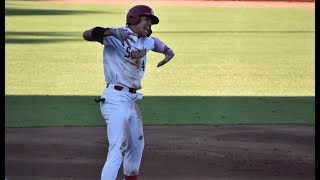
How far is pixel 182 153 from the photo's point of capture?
1273 cm

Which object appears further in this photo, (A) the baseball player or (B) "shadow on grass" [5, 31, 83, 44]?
(B) "shadow on grass" [5, 31, 83, 44]

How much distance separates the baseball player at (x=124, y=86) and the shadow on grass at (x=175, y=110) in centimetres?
640

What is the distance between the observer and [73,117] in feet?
53.9

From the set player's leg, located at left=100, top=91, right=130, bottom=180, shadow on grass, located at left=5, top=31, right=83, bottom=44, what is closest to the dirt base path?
player's leg, located at left=100, top=91, right=130, bottom=180

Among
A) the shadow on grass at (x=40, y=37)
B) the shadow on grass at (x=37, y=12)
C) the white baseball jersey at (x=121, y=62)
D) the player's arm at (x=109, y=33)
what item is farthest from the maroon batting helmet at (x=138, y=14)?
the shadow on grass at (x=37, y=12)

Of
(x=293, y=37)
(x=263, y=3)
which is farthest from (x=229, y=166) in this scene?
(x=263, y=3)

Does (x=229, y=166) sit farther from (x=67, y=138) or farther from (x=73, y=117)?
(x=73, y=117)

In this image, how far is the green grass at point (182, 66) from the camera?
57.7ft

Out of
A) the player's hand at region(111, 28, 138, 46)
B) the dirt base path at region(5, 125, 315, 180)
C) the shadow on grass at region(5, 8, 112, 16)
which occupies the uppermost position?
the shadow on grass at region(5, 8, 112, 16)

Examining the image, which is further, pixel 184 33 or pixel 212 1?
pixel 212 1

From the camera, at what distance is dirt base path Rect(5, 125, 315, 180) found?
1118 cm

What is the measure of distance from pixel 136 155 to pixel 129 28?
1200 mm

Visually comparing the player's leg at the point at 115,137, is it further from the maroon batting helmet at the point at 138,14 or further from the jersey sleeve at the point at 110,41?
the maroon batting helmet at the point at 138,14

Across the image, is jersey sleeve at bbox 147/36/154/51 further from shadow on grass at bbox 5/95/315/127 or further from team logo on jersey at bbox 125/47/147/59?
shadow on grass at bbox 5/95/315/127
